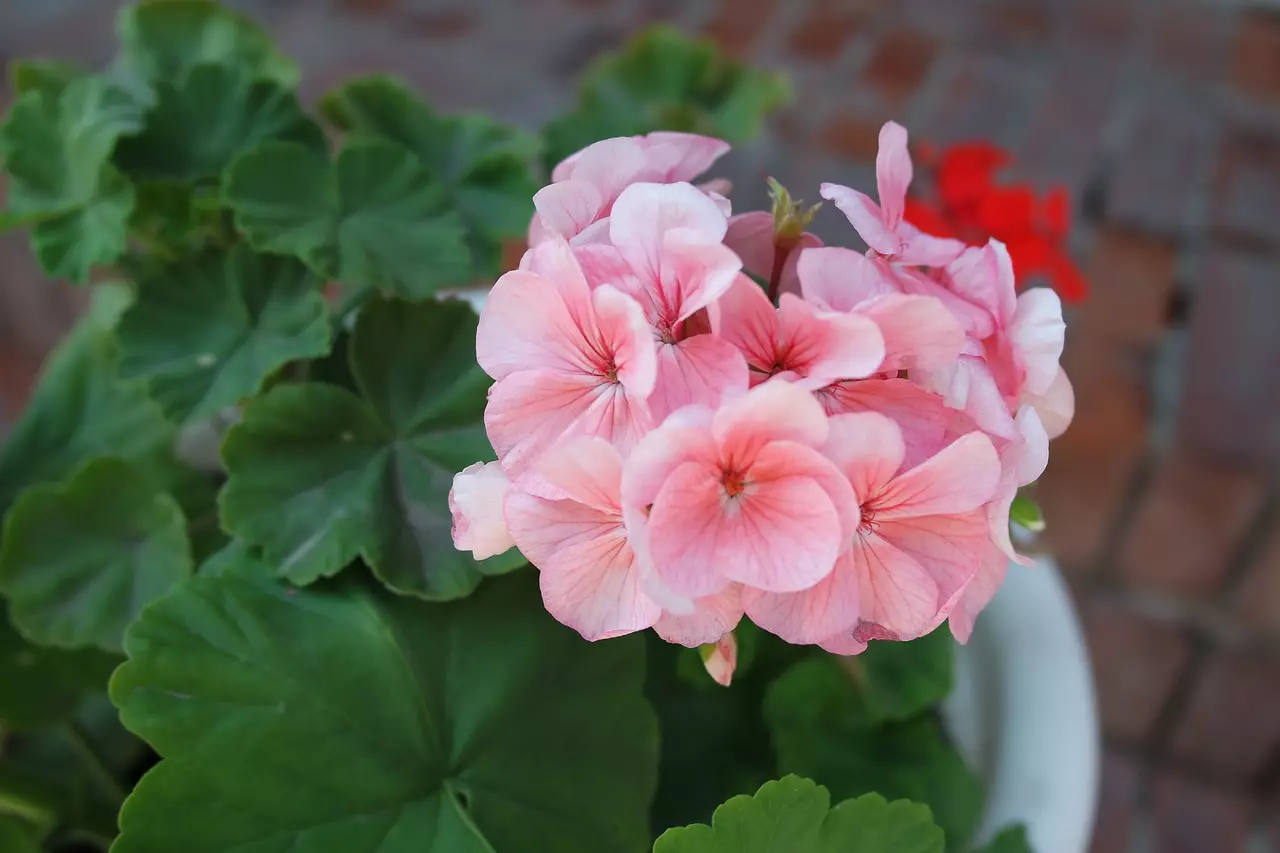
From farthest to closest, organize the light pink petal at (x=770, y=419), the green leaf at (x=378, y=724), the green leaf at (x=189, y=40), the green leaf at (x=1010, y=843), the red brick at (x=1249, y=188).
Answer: the red brick at (x=1249, y=188), the green leaf at (x=189, y=40), the green leaf at (x=1010, y=843), the green leaf at (x=378, y=724), the light pink petal at (x=770, y=419)

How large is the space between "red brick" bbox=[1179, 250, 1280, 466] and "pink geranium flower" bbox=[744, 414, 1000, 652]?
2.90ft

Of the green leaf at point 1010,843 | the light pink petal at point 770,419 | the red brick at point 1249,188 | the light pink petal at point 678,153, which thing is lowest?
the red brick at point 1249,188

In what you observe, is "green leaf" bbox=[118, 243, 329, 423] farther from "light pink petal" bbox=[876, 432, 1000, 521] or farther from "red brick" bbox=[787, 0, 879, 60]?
"red brick" bbox=[787, 0, 879, 60]

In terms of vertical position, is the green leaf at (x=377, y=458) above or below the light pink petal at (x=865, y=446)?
below

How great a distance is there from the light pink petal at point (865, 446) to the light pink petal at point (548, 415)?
60 mm

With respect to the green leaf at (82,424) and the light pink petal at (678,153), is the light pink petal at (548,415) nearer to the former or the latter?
the light pink petal at (678,153)

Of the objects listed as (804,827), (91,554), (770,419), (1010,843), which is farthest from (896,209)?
(91,554)

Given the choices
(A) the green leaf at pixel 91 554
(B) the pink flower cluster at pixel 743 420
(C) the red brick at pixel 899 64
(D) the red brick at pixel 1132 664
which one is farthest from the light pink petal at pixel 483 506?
(C) the red brick at pixel 899 64

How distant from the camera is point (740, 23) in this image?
1445 millimetres

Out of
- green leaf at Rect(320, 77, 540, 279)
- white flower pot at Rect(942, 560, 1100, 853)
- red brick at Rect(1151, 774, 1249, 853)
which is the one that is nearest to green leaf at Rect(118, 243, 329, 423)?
green leaf at Rect(320, 77, 540, 279)

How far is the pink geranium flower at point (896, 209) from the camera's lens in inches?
14.6

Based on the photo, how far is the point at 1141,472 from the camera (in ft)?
3.70

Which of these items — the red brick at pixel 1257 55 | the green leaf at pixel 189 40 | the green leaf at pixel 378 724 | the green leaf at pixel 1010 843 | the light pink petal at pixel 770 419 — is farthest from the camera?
the red brick at pixel 1257 55

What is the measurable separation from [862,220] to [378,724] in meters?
0.29
